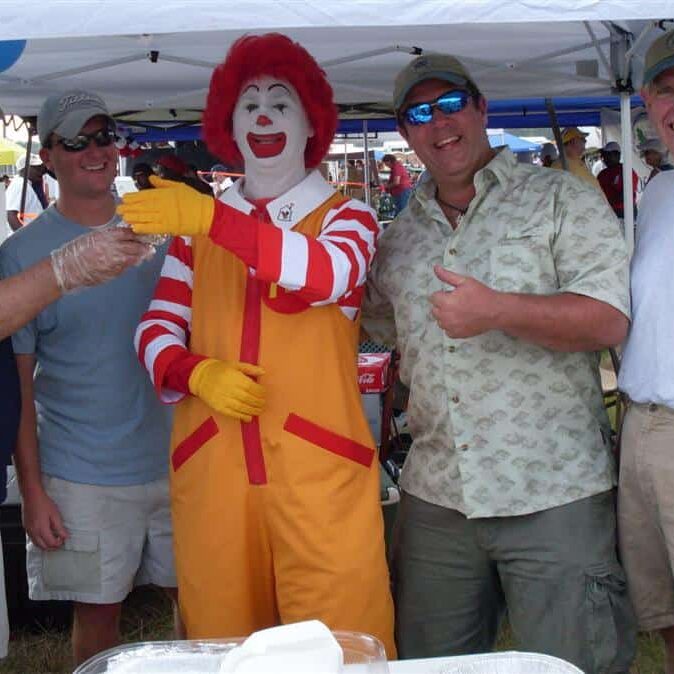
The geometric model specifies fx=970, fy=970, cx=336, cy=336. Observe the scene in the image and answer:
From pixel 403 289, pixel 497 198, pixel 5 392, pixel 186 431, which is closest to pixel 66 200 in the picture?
pixel 5 392

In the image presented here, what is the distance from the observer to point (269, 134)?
2.12m

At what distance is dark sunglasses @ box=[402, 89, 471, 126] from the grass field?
5.47 ft

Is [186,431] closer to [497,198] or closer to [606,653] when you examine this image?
[497,198]

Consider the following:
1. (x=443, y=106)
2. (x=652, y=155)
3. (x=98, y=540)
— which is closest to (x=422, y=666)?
(x=443, y=106)

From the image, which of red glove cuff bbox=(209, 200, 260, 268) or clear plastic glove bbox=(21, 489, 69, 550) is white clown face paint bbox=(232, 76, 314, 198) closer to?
red glove cuff bbox=(209, 200, 260, 268)

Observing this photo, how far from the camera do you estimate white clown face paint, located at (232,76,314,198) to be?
2.12 metres

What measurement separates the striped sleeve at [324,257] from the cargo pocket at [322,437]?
9.9 inches

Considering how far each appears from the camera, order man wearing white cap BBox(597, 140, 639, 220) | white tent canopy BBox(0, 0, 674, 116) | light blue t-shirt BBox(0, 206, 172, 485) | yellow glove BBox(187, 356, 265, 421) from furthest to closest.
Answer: man wearing white cap BBox(597, 140, 639, 220), light blue t-shirt BBox(0, 206, 172, 485), yellow glove BBox(187, 356, 265, 421), white tent canopy BBox(0, 0, 674, 116)

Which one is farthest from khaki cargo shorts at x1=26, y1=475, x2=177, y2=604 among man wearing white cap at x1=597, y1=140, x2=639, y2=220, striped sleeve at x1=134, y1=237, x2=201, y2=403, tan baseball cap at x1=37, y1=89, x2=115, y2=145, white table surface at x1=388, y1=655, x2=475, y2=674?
man wearing white cap at x1=597, y1=140, x2=639, y2=220

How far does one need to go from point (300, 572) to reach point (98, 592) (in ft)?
2.53

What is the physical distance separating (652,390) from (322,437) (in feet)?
2.24

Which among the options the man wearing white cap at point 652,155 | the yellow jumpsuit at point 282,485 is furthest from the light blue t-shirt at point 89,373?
the man wearing white cap at point 652,155

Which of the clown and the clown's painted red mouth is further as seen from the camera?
the clown's painted red mouth

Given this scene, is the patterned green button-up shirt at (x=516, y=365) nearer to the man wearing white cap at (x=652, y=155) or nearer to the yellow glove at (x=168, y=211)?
the yellow glove at (x=168, y=211)
